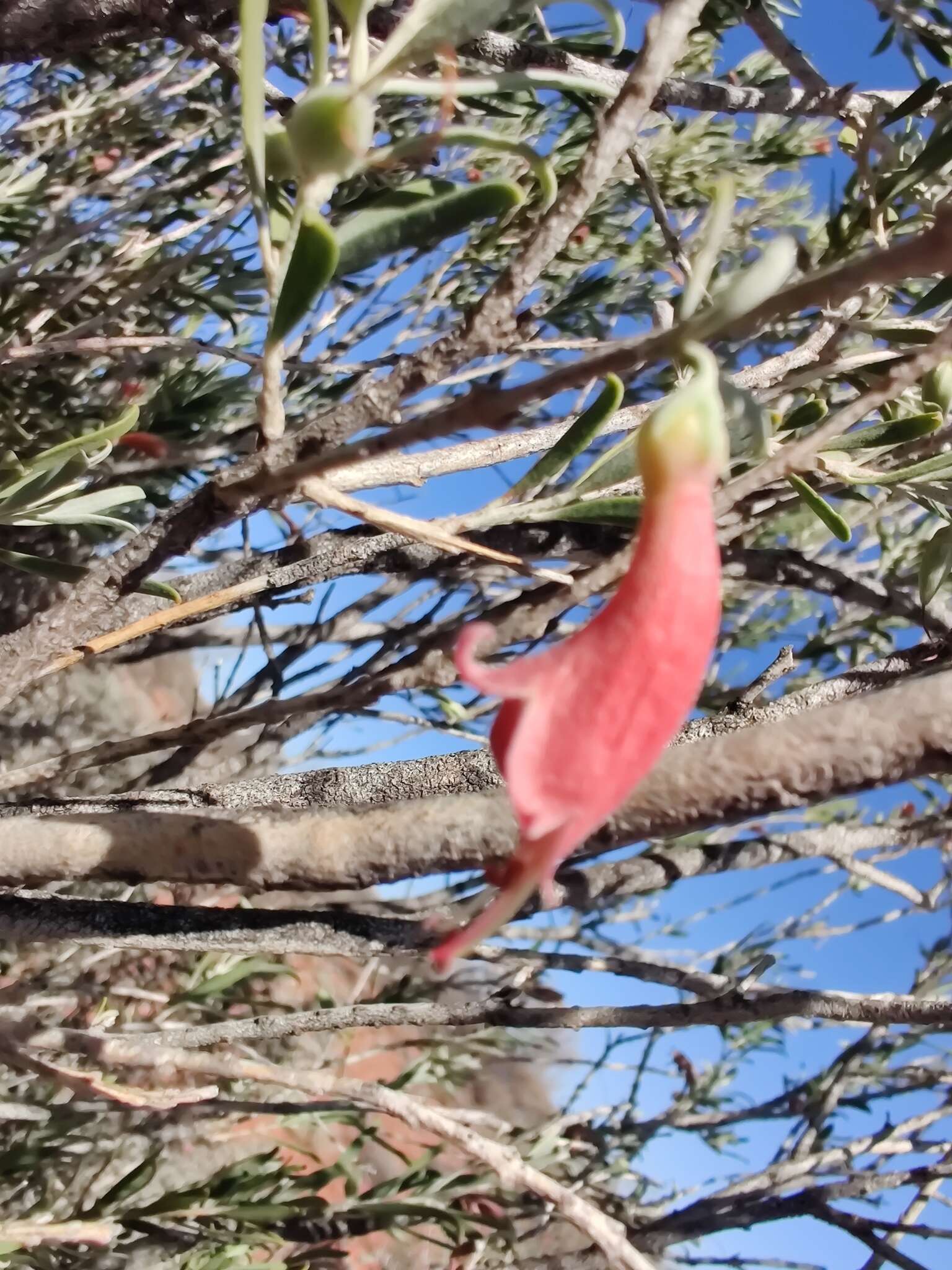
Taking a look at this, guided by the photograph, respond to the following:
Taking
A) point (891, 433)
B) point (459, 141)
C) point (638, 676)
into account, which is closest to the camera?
point (638, 676)

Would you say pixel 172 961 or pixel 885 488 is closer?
pixel 885 488

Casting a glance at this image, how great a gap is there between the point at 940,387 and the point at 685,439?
55 cm

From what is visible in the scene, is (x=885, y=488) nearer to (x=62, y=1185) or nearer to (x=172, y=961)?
(x=62, y=1185)

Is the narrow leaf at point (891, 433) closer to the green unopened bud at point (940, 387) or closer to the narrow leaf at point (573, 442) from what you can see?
the green unopened bud at point (940, 387)

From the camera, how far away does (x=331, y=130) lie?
0.41 metres

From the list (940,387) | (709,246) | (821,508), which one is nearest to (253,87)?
(709,246)

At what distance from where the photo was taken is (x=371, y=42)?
1113 mm

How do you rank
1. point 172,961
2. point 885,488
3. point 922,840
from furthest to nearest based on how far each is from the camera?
point 172,961, point 922,840, point 885,488

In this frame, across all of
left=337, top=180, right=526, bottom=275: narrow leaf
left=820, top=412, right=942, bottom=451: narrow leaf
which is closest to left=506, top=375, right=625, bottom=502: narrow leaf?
left=337, top=180, right=526, bottom=275: narrow leaf

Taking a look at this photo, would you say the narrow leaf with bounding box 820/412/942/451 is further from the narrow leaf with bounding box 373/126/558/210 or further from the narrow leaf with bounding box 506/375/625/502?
the narrow leaf with bounding box 373/126/558/210

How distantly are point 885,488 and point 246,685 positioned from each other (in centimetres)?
142

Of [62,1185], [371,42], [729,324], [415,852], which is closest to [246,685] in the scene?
[62,1185]

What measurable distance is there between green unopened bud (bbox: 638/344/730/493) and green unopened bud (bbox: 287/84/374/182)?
0.18 metres

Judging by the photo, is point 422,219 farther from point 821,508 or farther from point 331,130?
point 821,508
